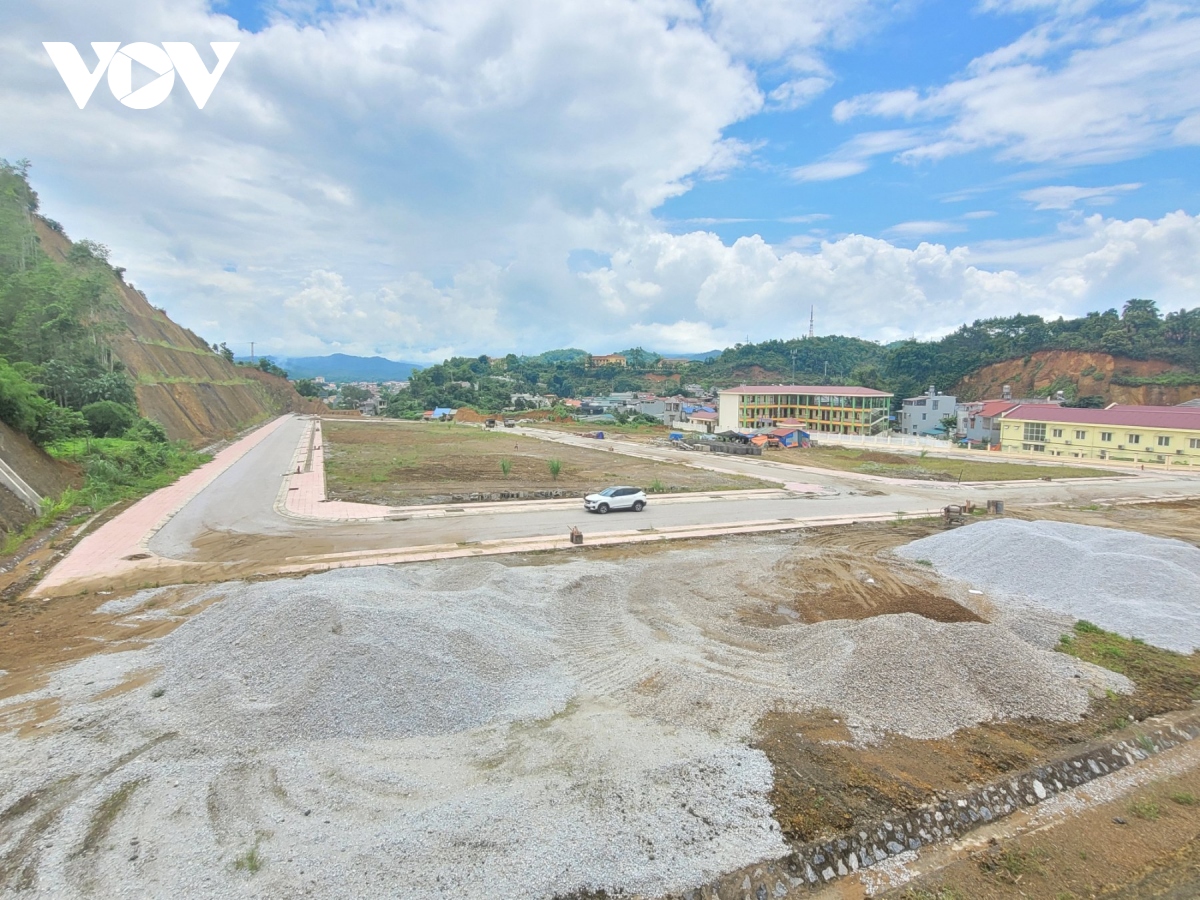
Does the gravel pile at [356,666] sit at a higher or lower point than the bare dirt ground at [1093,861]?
higher

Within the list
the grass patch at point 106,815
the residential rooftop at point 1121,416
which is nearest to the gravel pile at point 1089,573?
the grass patch at point 106,815

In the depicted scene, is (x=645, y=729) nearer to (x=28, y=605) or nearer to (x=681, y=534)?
(x=681, y=534)

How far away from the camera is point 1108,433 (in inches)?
2060

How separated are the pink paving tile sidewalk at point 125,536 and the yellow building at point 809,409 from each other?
202 ft

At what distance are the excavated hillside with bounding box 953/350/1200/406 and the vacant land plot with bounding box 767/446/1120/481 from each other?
167ft

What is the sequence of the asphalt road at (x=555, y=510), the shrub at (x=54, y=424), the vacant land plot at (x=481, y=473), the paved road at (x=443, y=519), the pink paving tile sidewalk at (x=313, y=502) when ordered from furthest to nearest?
1. the vacant land plot at (x=481, y=473)
2. the shrub at (x=54, y=424)
3. the pink paving tile sidewalk at (x=313, y=502)
4. the asphalt road at (x=555, y=510)
5. the paved road at (x=443, y=519)

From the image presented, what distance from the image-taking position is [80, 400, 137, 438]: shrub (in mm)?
31641

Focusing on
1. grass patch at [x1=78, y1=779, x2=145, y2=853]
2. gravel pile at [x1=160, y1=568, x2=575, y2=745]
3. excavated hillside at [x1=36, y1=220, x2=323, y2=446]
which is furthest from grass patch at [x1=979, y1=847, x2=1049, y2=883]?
excavated hillside at [x1=36, y1=220, x2=323, y2=446]

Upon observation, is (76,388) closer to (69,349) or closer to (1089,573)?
(69,349)

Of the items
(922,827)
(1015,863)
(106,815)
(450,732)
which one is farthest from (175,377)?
(1015,863)

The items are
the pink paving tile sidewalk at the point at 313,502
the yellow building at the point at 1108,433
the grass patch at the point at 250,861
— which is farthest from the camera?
the yellow building at the point at 1108,433

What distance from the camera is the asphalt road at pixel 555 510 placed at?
20469 mm

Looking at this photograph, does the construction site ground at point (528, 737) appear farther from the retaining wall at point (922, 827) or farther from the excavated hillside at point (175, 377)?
the excavated hillside at point (175, 377)

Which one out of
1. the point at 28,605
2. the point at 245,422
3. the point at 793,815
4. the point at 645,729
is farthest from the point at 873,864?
the point at 245,422
